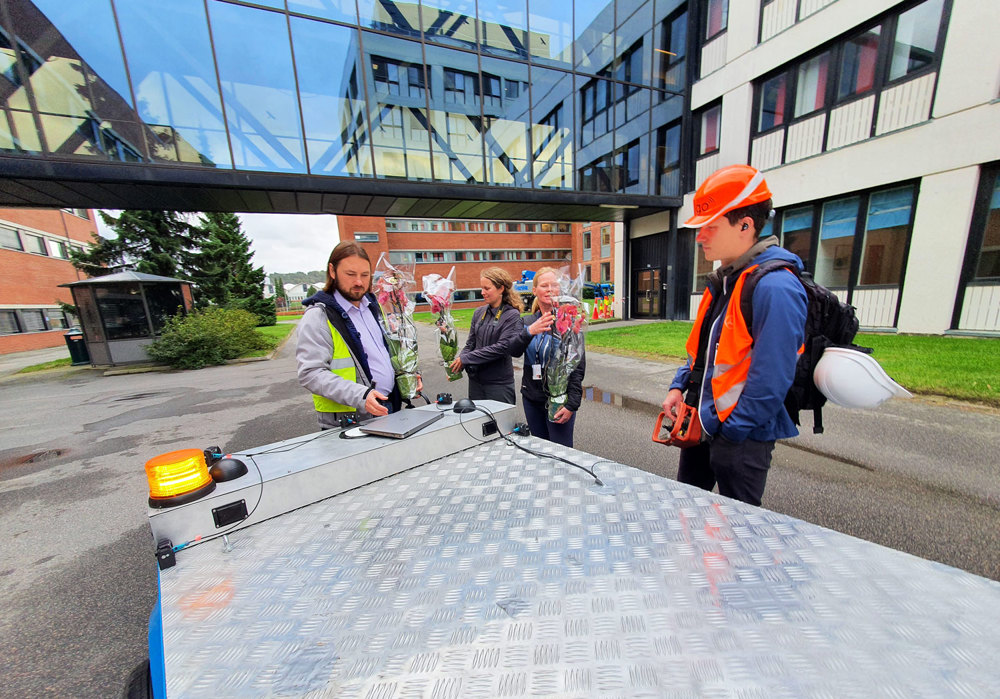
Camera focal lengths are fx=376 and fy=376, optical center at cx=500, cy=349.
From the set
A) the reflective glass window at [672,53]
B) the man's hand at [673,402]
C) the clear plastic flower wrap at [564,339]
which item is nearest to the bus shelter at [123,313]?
the clear plastic flower wrap at [564,339]

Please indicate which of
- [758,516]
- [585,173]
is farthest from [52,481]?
[585,173]

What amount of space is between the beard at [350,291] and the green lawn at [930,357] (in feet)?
23.4

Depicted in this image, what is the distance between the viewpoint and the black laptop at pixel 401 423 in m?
1.65

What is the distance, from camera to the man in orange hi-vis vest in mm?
1546

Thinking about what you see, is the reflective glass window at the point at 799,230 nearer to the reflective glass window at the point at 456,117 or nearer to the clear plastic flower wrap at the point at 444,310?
the reflective glass window at the point at 456,117

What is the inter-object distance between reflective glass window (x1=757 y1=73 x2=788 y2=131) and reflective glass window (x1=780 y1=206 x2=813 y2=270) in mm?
2584

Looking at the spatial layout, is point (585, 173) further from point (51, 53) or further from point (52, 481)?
point (52, 481)

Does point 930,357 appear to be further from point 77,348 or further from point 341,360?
point 77,348

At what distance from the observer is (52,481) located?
165 inches

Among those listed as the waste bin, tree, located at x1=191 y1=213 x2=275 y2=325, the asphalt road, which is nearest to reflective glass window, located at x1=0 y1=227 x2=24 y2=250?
tree, located at x1=191 y1=213 x2=275 y2=325

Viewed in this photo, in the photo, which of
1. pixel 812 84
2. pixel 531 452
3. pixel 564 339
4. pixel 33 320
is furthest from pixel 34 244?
pixel 812 84

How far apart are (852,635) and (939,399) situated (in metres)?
6.44

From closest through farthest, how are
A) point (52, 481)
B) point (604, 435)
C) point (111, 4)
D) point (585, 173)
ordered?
point (52, 481) → point (604, 435) → point (111, 4) → point (585, 173)

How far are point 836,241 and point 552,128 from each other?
341 inches
